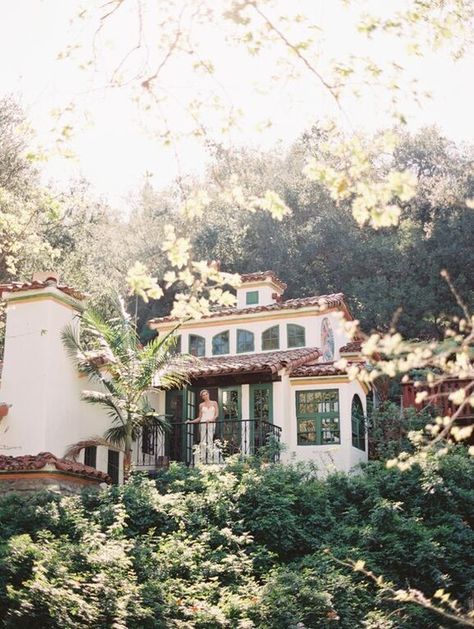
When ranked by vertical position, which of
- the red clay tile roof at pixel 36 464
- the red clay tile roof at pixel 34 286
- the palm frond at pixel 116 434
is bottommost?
the red clay tile roof at pixel 36 464

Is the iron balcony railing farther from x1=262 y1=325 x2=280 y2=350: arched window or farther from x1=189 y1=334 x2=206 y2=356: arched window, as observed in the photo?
x1=189 y1=334 x2=206 y2=356: arched window

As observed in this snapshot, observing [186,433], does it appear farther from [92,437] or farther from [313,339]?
[313,339]

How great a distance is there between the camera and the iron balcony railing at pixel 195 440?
1767cm

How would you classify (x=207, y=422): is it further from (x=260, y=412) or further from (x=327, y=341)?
(x=327, y=341)

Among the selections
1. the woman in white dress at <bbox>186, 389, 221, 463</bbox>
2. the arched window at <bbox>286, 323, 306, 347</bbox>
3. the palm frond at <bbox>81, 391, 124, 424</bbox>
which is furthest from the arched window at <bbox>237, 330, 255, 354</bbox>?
the palm frond at <bbox>81, 391, 124, 424</bbox>

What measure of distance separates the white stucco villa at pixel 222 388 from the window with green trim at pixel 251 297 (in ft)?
0.11

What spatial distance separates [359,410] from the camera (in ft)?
63.5

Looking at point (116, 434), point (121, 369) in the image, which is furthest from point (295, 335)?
point (116, 434)

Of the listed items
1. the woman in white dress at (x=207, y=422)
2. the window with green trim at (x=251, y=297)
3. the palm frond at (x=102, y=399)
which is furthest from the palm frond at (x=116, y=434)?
the window with green trim at (x=251, y=297)

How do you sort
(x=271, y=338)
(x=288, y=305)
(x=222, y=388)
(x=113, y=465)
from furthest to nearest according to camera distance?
(x=271, y=338) → (x=288, y=305) → (x=222, y=388) → (x=113, y=465)

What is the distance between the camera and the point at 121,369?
52.3 ft

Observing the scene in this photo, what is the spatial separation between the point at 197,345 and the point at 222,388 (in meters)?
3.38

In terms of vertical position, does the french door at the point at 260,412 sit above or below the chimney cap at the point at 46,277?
below

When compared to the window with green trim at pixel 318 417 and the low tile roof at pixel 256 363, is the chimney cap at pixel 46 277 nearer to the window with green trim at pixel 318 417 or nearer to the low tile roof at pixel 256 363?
the low tile roof at pixel 256 363
